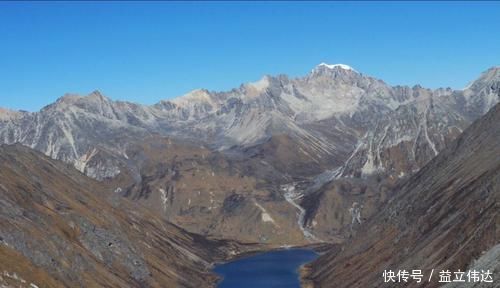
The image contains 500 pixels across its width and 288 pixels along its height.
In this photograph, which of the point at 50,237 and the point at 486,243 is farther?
the point at 50,237

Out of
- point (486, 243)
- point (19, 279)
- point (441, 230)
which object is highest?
point (441, 230)

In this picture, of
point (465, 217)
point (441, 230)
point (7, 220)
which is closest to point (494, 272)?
point (465, 217)

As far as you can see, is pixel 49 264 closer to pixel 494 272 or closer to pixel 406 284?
pixel 406 284

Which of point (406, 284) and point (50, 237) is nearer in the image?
point (406, 284)

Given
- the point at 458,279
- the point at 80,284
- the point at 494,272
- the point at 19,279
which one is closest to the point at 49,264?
the point at 80,284

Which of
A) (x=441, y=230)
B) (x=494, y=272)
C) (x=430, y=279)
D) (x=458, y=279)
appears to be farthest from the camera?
(x=441, y=230)

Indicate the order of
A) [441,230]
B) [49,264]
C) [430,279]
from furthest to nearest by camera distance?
[441,230]
[49,264]
[430,279]

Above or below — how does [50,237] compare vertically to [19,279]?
above

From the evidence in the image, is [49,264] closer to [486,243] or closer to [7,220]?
[7,220]

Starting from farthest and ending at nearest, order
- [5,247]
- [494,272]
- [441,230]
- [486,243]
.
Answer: [441,230] < [5,247] < [486,243] < [494,272]
